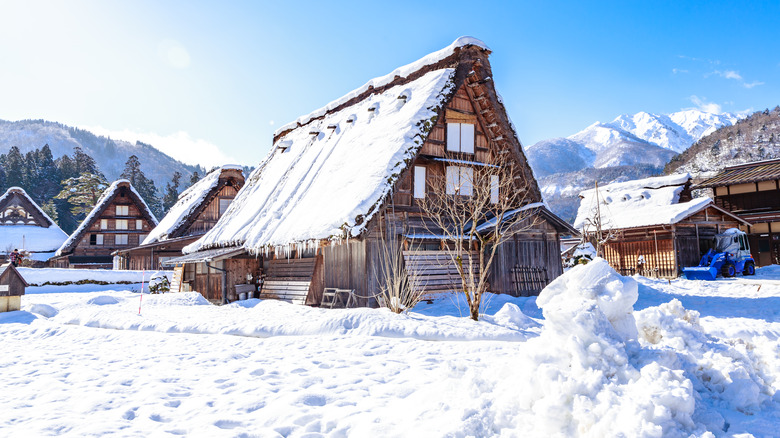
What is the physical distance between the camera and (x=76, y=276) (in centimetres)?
2433

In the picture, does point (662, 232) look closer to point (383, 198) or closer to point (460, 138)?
point (460, 138)

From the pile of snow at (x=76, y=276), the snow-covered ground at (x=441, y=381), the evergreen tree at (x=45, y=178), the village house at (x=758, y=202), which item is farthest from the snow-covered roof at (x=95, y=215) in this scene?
the village house at (x=758, y=202)

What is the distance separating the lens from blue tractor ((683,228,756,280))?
20.1m

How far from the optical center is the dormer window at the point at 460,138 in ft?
49.9

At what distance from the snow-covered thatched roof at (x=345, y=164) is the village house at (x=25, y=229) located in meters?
24.8

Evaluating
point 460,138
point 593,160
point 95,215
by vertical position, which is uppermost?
point 593,160

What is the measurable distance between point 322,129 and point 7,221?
33528mm

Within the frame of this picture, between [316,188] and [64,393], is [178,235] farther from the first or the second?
[64,393]

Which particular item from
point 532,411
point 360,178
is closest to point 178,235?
point 360,178

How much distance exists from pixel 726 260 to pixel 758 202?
1179 centimetres

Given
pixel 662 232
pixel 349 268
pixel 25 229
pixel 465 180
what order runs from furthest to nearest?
1. pixel 25 229
2. pixel 662 232
3. pixel 465 180
4. pixel 349 268

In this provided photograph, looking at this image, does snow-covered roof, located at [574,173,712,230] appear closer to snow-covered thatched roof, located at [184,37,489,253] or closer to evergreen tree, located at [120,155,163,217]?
snow-covered thatched roof, located at [184,37,489,253]

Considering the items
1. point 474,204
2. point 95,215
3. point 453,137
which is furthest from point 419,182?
point 95,215

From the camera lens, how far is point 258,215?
1667 cm
